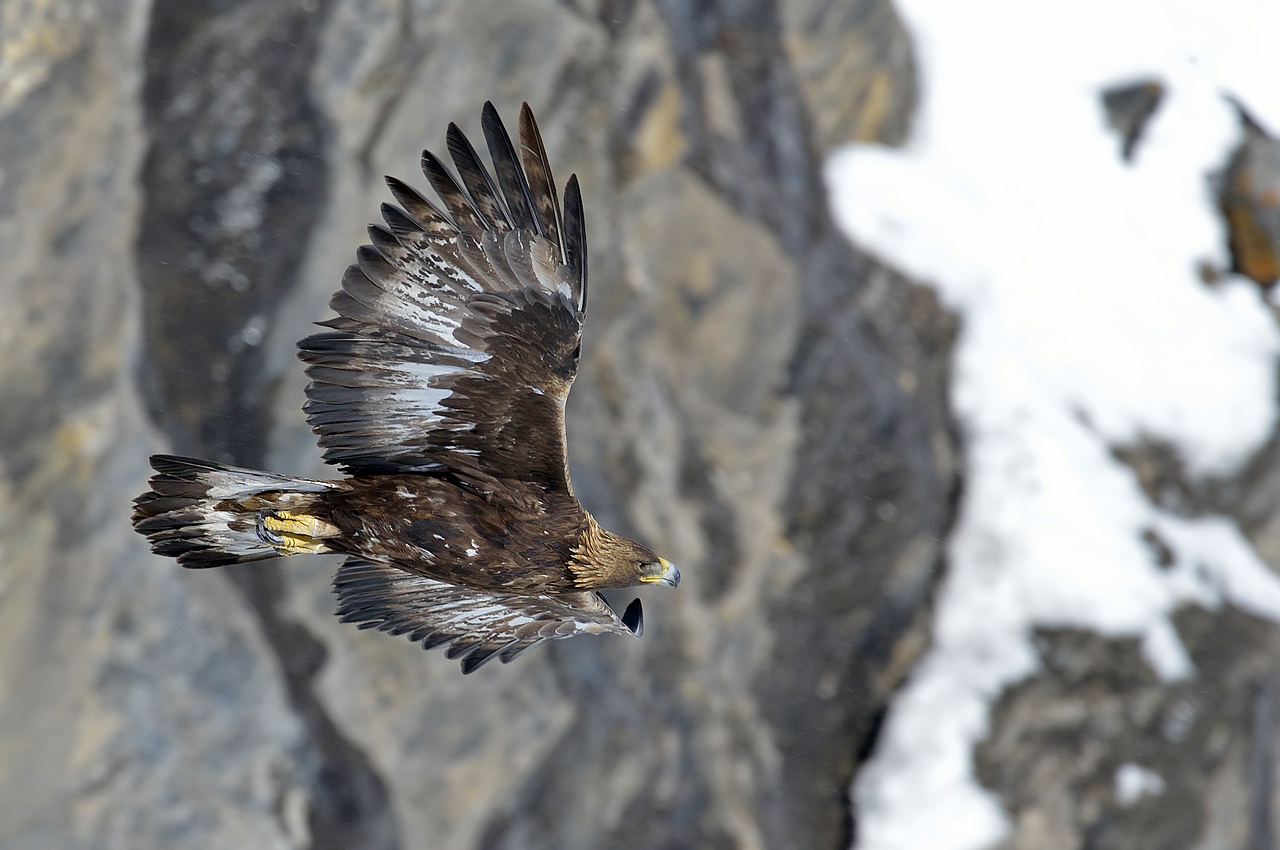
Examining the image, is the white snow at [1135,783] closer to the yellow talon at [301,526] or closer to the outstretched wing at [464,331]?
the outstretched wing at [464,331]

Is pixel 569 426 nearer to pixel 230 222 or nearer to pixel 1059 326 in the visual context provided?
pixel 230 222

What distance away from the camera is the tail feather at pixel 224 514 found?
446 cm

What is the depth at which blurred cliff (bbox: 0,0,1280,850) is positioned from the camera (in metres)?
Result: 6.32

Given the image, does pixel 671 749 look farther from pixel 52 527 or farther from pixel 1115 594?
pixel 52 527

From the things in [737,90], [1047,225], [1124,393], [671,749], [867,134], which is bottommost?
[671,749]

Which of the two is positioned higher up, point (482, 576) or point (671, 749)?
point (482, 576)

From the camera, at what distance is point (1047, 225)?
7.95m

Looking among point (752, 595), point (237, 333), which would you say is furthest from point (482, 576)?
point (752, 595)

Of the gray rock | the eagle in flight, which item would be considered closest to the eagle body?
the eagle in flight

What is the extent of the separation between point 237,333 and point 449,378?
289 centimetres

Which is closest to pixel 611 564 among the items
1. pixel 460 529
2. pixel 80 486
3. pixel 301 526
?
pixel 460 529

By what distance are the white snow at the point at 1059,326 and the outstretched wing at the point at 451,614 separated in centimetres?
328

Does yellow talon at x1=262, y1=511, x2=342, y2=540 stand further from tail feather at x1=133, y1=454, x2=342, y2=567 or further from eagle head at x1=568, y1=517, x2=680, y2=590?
eagle head at x1=568, y1=517, x2=680, y2=590

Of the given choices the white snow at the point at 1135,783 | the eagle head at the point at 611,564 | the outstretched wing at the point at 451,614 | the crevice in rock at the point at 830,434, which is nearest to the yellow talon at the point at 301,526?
the outstretched wing at the point at 451,614
